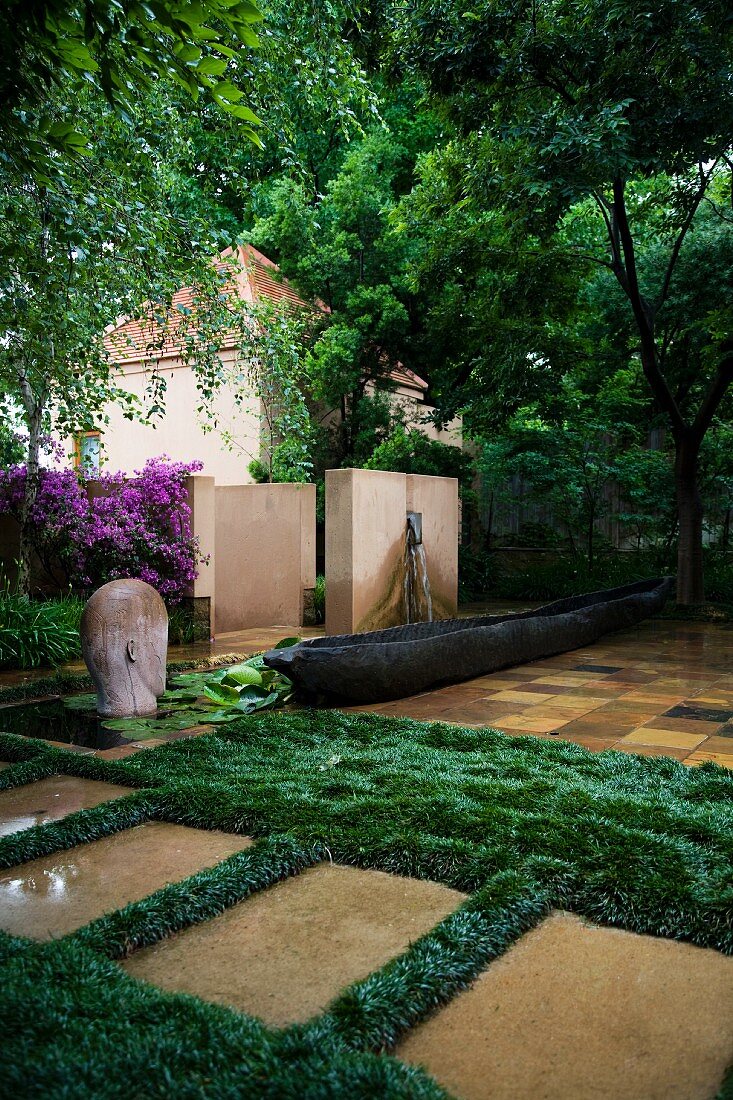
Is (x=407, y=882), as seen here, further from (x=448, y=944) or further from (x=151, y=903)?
(x=151, y=903)

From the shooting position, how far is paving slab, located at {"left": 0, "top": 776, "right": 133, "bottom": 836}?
339cm

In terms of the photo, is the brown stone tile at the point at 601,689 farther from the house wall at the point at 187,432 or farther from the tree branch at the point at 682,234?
the house wall at the point at 187,432

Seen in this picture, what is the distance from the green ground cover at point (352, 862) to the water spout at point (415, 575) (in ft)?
13.5

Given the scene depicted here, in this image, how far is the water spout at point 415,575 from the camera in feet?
29.6

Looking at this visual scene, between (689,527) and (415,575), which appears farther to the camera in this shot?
(689,527)

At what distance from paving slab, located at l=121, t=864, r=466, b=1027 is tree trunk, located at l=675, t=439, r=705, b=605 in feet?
30.6

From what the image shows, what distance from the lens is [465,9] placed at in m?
8.05

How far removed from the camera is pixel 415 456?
13.3 m

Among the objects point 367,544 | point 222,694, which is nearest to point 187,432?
point 367,544

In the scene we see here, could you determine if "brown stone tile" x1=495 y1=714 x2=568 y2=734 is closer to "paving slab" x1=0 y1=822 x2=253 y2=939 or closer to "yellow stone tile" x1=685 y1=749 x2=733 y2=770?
"yellow stone tile" x1=685 y1=749 x2=733 y2=770

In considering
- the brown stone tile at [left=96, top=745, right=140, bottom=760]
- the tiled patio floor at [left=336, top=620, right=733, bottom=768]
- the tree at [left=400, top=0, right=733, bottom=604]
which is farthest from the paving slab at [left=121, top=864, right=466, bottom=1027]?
the tree at [left=400, top=0, right=733, bottom=604]

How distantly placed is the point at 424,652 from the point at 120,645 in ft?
6.78

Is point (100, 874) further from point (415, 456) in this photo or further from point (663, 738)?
point (415, 456)

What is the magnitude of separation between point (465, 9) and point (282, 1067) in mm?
9001
